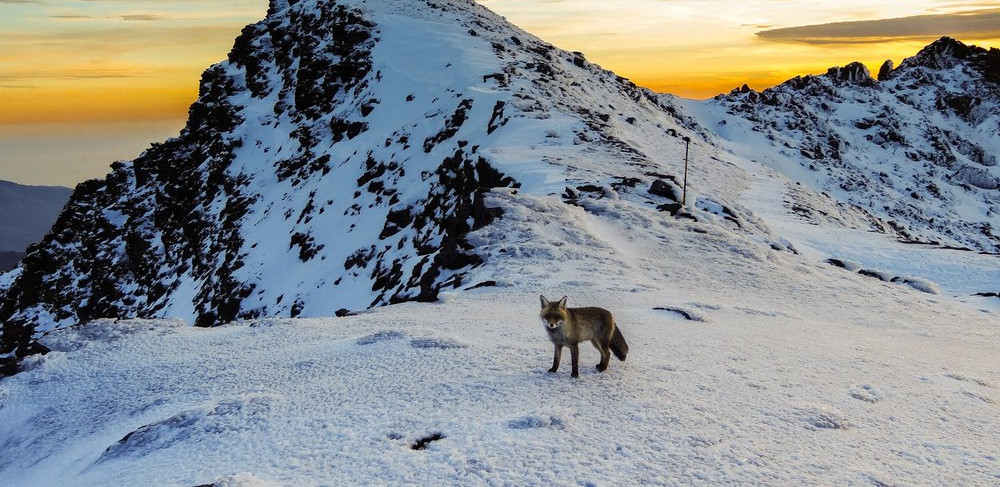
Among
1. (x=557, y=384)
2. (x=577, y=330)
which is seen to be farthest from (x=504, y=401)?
(x=577, y=330)

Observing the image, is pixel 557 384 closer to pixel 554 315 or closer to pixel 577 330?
pixel 577 330

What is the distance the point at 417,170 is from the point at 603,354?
138ft

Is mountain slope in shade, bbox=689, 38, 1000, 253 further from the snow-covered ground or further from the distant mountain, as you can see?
the snow-covered ground

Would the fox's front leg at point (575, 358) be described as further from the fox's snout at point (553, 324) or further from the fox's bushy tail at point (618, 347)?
the fox's bushy tail at point (618, 347)

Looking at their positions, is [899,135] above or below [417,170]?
above

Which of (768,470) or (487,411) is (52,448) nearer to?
(487,411)

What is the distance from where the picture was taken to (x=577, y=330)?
29.4 ft

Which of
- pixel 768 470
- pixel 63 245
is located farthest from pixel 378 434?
pixel 63 245

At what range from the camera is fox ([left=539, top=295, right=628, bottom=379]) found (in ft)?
28.3

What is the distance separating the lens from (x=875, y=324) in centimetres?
1736

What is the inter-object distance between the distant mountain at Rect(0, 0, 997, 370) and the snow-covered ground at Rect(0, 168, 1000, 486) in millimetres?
4043

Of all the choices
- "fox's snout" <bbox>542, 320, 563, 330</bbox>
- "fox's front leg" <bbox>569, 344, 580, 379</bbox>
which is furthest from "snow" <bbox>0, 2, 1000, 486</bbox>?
"fox's snout" <bbox>542, 320, 563, 330</bbox>

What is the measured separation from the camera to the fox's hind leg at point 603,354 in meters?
9.37

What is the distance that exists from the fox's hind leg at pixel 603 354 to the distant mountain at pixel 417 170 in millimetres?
9063
